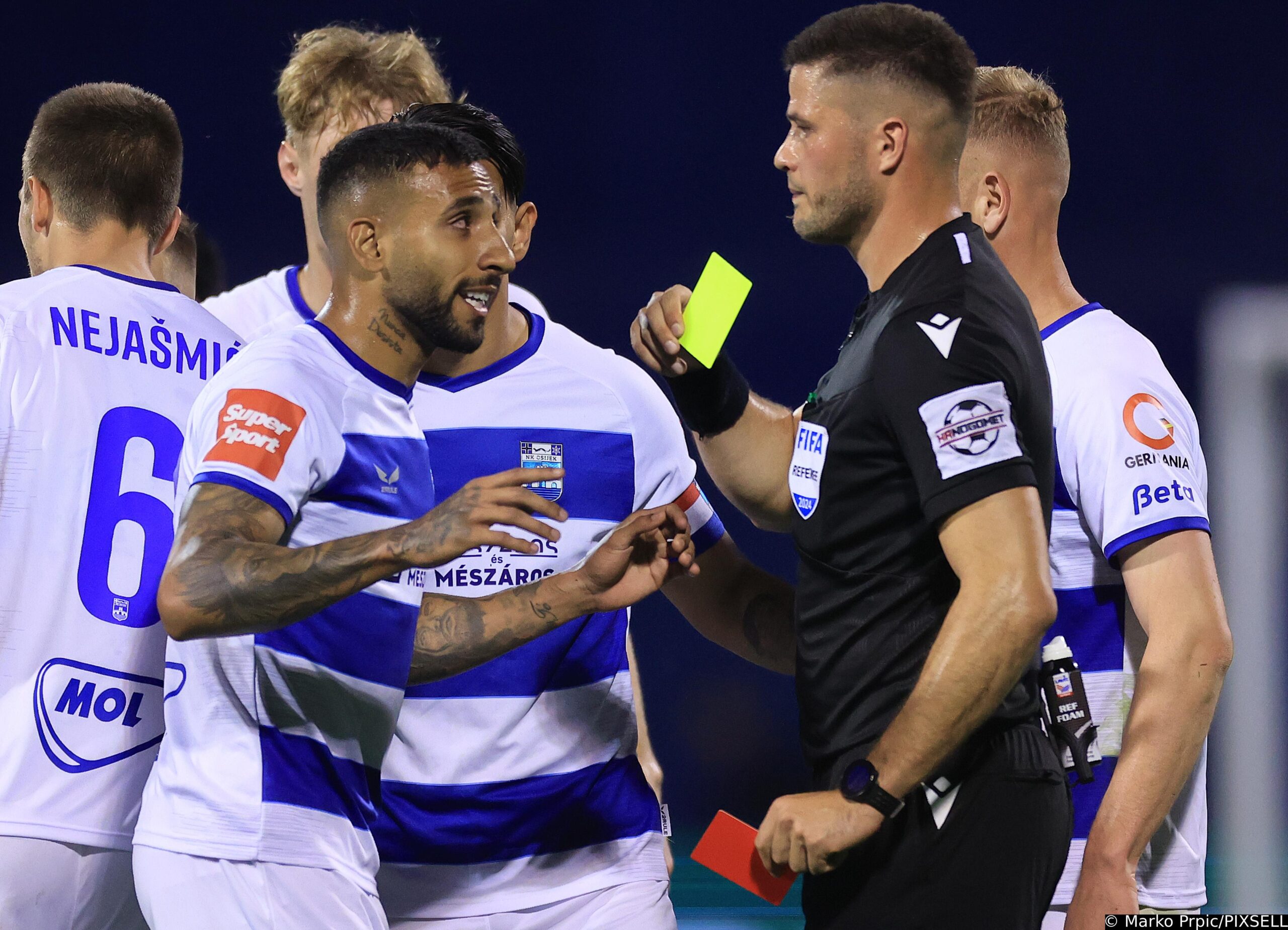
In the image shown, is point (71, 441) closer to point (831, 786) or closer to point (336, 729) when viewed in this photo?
point (336, 729)

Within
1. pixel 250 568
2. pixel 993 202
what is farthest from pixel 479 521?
pixel 993 202

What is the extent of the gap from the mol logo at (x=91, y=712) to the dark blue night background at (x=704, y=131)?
14.7 ft

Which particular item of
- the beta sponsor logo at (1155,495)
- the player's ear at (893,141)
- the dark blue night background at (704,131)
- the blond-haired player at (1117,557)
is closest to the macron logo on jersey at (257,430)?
the player's ear at (893,141)

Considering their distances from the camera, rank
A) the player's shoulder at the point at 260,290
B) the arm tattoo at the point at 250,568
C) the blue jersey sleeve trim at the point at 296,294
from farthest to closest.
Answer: the player's shoulder at the point at 260,290 → the blue jersey sleeve trim at the point at 296,294 → the arm tattoo at the point at 250,568

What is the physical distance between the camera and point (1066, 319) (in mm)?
2514

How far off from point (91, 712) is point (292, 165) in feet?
5.05

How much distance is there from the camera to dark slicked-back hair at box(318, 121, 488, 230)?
7.27 ft

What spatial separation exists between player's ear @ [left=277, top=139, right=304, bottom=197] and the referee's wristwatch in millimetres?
2174

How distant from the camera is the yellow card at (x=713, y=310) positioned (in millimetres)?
2109

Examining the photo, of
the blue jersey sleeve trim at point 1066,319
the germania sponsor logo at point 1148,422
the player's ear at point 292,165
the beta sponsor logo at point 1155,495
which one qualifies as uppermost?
the player's ear at point 292,165

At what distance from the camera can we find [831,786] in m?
1.91

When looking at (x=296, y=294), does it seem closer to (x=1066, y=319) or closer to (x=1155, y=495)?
(x=1066, y=319)

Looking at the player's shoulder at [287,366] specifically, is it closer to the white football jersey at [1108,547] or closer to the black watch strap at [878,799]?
the black watch strap at [878,799]

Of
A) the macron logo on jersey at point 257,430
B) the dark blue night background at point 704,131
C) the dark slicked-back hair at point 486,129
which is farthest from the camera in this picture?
the dark blue night background at point 704,131
